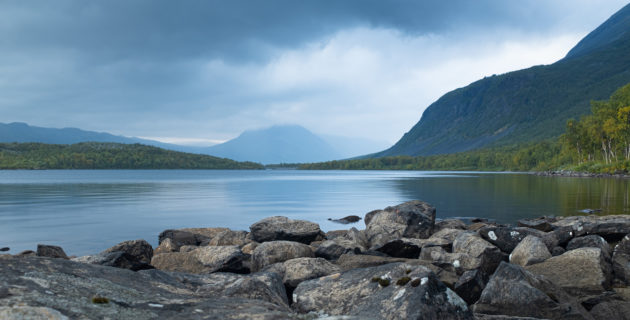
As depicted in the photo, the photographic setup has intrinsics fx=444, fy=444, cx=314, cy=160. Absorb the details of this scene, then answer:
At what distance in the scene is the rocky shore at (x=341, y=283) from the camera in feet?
19.5

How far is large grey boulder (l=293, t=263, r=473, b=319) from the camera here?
725 centimetres

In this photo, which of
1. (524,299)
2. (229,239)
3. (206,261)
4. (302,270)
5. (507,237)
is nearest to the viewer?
(524,299)

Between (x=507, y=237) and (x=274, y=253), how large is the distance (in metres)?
8.54

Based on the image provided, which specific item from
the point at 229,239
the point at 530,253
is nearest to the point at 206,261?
the point at 229,239

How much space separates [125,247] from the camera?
16.8 meters

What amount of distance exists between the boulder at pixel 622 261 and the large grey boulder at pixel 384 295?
21.6ft

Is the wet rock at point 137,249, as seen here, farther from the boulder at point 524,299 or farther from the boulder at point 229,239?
the boulder at point 524,299

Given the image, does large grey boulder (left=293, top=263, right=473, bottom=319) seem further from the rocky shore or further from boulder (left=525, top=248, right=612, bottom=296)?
boulder (left=525, top=248, right=612, bottom=296)

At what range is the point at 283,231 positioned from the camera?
69.6 feet

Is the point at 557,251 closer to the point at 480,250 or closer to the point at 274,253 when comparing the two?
the point at 480,250

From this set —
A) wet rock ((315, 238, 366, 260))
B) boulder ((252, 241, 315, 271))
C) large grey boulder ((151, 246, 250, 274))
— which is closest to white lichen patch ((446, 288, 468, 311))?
boulder ((252, 241, 315, 271))

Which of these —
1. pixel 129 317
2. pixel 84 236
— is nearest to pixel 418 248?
pixel 129 317

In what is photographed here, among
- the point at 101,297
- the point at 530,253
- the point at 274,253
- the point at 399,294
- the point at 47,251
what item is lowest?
the point at 47,251

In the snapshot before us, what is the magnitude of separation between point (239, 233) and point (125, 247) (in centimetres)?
570
